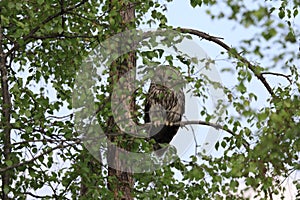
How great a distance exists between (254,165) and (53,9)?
447cm

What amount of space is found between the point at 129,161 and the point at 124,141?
47 cm

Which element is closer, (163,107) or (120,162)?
(163,107)

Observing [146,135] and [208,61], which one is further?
[146,135]

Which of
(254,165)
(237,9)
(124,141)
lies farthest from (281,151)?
(124,141)

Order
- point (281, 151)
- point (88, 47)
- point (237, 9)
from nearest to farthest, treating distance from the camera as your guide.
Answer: point (281, 151), point (237, 9), point (88, 47)

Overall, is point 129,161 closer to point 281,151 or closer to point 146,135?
point 146,135

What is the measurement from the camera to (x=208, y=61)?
9.36 m

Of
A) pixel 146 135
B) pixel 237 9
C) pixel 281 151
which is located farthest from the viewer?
pixel 146 135

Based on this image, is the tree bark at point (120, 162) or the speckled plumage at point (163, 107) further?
the speckled plumage at point (163, 107)

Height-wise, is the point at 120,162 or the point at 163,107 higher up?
the point at 163,107

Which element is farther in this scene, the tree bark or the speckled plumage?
the speckled plumage

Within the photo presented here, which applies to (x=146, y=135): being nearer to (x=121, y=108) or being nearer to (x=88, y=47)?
(x=121, y=108)

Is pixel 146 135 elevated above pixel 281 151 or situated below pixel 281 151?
above

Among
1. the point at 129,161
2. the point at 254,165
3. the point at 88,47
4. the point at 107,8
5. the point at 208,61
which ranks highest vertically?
the point at 107,8
